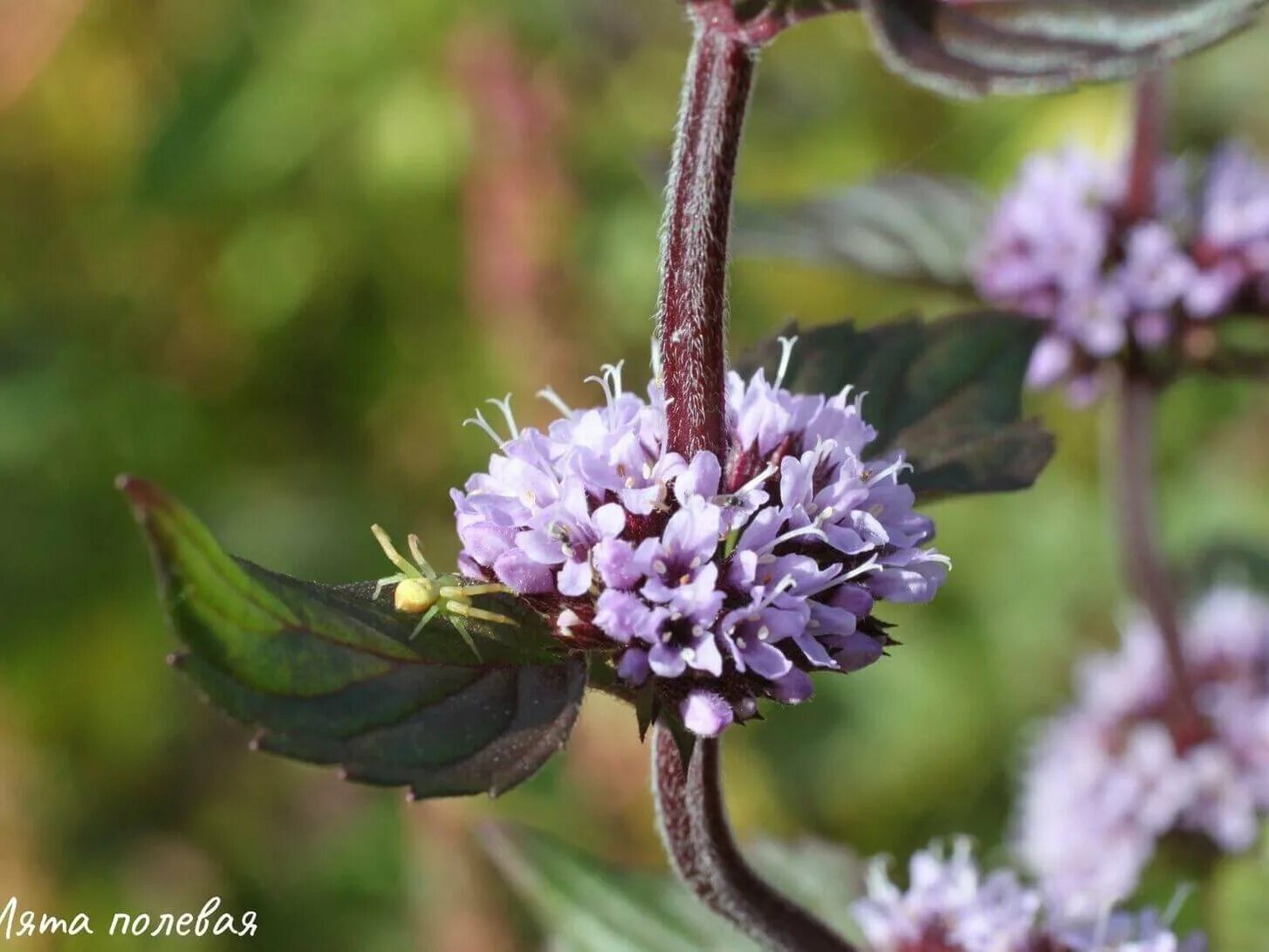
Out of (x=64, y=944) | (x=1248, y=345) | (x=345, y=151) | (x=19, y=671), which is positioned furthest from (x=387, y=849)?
(x=1248, y=345)

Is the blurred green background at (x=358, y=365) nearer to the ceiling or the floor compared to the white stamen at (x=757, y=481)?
nearer to the ceiling

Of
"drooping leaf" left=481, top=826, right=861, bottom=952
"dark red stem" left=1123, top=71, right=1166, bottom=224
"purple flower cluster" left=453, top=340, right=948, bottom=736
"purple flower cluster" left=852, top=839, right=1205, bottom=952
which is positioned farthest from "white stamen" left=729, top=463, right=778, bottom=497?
"dark red stem" left=1123, top=71, right=1166, bottom=224

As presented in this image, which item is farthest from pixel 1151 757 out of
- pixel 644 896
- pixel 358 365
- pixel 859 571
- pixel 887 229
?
pixel 358 365

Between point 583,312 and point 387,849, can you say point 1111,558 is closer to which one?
point 583,312

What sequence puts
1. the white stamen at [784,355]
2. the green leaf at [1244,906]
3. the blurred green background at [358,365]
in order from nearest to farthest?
1. the white stamen at [784,355]
2. the green leaf at [1244,906]
3. the blurred green background at [358,365]

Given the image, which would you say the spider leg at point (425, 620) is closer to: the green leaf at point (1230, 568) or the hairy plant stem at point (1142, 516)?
the hairy plant stem at point (1142, 516)

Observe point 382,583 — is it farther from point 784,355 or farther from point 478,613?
point 784,355

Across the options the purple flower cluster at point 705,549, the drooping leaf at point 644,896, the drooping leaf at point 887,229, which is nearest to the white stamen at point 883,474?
the purple flower cluster at point 705,549
